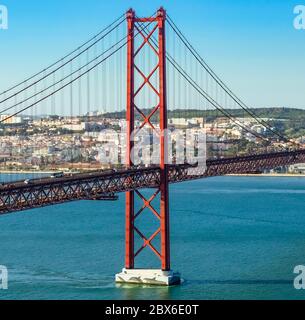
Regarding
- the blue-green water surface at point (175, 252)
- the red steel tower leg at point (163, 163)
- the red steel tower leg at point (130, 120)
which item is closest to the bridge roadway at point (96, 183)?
the red steel tower leg at point (163, 163)

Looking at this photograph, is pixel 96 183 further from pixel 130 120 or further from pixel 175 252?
pixel 175 252

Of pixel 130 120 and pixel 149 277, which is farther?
pixel 130 120

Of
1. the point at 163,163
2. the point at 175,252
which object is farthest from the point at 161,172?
the point at 175,252

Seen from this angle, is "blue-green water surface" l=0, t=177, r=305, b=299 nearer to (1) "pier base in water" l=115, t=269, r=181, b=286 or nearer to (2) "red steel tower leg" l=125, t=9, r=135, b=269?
(1) "pier base in water" l=115, t=269, r=181, b=286

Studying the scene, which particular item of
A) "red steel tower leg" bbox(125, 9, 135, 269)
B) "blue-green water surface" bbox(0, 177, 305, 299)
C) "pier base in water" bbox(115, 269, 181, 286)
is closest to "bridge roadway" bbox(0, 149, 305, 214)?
"red steel tower leg" bbox(125, 9, 135, 269)
